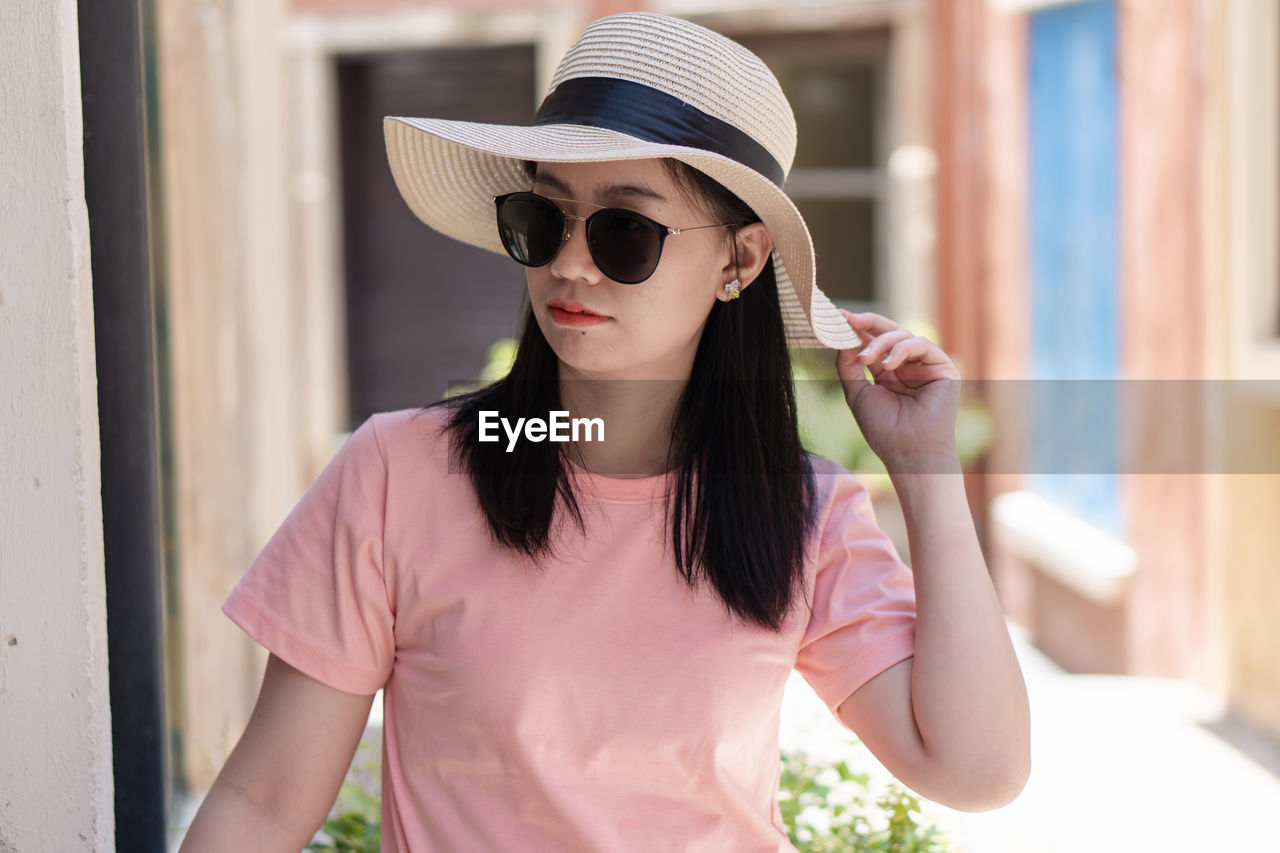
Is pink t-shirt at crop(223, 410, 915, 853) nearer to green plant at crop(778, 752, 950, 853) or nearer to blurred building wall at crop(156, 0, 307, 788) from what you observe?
green plant at crop(778, 752, 950, 853)

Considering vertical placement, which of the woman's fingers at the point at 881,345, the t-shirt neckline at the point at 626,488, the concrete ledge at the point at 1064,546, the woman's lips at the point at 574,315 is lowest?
the concrete ledge at the point at 1064,546

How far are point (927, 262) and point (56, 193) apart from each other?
5.87 meters

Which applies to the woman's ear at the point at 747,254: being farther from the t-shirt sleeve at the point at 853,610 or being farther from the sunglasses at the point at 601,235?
the t-shirt sleeve at the point at 853,610

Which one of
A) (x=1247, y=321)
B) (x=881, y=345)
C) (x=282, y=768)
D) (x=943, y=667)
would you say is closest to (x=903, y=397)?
(x=881, y=345)

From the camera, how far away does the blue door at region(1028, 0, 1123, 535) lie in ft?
17.9

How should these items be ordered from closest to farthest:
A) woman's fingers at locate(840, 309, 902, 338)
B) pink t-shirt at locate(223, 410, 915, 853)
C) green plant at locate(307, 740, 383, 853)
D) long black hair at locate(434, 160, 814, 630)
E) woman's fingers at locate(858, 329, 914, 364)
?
pink t-shirt at locate(223, 410, 915, 853)
long black hair at locate(434, 160, 814, 630)
woman's fingers at locate(858, 329, 914, 364)
woman's fingers at locate(840, 309, 902, 338)
green plant at locate(307, 740, 383, 853)

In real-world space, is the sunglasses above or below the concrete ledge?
above

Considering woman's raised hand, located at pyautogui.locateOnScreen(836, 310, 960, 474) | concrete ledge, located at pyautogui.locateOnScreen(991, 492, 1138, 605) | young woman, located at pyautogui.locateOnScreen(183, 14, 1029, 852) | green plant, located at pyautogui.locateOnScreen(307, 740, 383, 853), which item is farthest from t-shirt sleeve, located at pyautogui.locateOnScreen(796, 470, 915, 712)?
concrete ledge, located at pyautogui.locateOnScreen(991, 492, 1138, 605)

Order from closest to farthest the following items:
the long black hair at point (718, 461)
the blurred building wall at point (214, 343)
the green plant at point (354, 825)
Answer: the long black hair at point (718, 461)
the green plant at point (354, 825)
the blurred building wall at point (214, 343)

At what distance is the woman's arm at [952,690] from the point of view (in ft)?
5.49

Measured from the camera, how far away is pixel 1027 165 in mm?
6270

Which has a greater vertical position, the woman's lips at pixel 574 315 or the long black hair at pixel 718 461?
the woman's lips at pixel 574 315

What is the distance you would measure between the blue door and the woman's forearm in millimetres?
3985

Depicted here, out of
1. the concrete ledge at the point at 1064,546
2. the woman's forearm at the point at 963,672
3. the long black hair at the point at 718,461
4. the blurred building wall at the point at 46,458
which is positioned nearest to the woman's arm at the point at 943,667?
the woman's forearm at the point at 963,672
